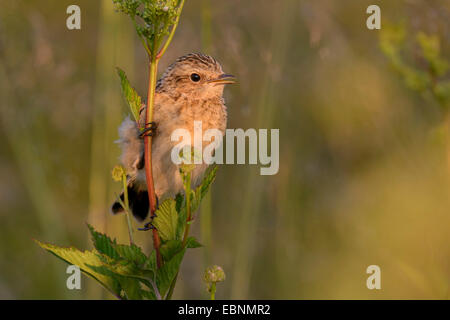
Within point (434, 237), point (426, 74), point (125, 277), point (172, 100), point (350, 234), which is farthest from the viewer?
point (350, 234)

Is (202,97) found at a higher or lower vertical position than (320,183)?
higher

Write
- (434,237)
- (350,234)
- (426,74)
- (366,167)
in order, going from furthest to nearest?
(366,167) → (350,234) → (434,237) → (426,74)

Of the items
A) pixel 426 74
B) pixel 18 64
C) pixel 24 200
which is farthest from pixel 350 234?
pixel 24 200

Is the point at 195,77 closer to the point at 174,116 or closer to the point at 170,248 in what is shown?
the point at 174,116

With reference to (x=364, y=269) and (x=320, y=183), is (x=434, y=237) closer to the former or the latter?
(x=364, y=269)

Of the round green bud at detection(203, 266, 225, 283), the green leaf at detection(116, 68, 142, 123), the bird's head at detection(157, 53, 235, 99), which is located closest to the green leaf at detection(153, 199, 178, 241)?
the round green bud at detection(203, 266, 225, 283)

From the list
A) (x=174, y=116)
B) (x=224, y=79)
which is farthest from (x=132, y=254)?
(x=224, y=79)
